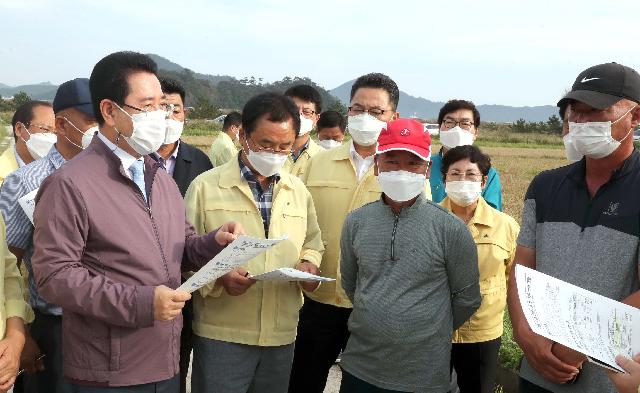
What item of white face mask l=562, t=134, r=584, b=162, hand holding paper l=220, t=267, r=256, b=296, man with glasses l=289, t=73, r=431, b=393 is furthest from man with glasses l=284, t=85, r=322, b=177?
white face mask l=562, t=134, r=584, b=162

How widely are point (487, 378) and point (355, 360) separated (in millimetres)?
1183

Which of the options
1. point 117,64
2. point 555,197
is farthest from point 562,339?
point 117,64

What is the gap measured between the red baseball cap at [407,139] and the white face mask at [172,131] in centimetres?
191

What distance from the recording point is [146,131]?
94.1 inches

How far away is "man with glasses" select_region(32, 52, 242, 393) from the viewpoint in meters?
2.12

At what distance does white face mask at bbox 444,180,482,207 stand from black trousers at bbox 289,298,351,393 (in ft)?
3.24

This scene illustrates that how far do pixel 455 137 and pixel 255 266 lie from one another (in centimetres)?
238

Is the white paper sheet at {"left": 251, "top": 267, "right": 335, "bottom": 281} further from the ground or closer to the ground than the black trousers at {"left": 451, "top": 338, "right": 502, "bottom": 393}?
further from the ground

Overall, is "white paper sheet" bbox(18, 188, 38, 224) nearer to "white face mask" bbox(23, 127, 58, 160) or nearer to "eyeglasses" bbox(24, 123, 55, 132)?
"white face mask" bbox(23, 127, 58, 160)

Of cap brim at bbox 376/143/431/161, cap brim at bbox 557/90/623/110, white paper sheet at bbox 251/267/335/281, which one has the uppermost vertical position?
cap brim at bbox 557/90/623/110

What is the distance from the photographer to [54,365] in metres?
2.79

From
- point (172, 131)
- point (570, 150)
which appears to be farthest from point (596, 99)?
point (172, 131)

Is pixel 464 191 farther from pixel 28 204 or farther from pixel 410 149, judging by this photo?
pixel 28 204

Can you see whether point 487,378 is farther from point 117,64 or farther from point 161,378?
point 117,64
